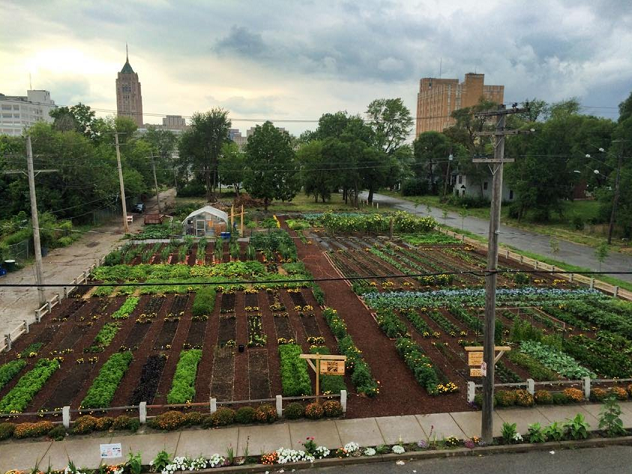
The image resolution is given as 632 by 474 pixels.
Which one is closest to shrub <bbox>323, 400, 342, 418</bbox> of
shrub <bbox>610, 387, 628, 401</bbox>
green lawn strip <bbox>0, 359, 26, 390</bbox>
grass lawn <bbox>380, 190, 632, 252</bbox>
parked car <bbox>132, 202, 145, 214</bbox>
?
shrub <bbox>610, 387, 628, 401</bbox>

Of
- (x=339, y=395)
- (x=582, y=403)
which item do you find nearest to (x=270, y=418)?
(x=339, y=395)

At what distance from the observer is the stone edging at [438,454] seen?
36.8 feet

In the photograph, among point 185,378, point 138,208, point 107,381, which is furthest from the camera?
point 138,208

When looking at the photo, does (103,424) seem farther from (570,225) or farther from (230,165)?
(230,165)

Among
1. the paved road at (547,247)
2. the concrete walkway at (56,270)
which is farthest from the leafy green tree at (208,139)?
the paved road at (547,247)

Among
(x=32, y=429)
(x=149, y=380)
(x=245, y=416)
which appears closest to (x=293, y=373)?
(x=245, y=416)

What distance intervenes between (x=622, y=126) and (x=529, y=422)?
40339 millimetres

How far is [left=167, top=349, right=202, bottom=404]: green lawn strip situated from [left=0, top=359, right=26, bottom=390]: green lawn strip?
17.8 ft

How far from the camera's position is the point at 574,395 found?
14227 millimetres

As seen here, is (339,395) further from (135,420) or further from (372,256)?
(372,256)

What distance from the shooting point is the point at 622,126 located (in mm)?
42938

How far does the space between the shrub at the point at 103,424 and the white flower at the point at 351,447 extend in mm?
6429

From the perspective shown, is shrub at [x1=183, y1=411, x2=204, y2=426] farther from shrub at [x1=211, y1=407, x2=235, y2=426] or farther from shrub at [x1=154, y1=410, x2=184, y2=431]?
shrub at [x1=211, y1=407, x2=235, y2=426]

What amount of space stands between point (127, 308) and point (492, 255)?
1752 cm
